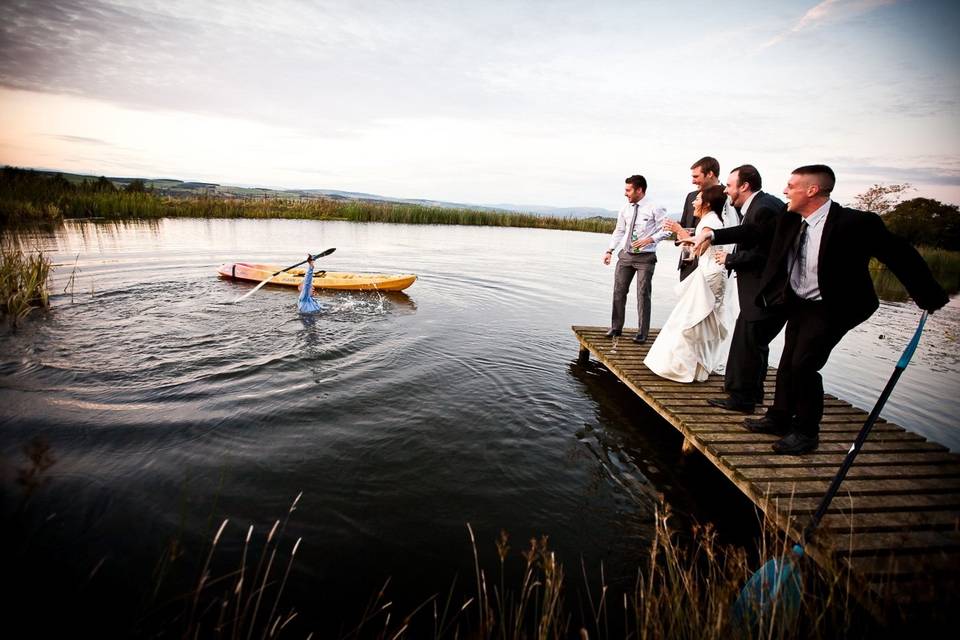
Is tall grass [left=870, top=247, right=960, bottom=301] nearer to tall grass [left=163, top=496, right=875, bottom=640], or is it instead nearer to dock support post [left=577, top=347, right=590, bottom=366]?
dock support post [left=577, top=347, right=590, bottom=366]

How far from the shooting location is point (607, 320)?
965 centimetres

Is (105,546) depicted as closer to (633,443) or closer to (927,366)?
(633,443)

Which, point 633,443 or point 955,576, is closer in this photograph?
point 955,576

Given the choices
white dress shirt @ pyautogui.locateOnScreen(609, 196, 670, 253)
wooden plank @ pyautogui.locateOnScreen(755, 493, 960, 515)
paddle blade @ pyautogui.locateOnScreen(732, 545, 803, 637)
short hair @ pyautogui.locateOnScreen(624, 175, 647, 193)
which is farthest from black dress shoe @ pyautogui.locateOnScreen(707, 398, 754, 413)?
short hair @ pyautogui.locateOnScreen(624, 175, 647, 193)

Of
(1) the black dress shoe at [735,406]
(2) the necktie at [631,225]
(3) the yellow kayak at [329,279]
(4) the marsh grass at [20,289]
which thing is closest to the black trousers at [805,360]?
(1) the black dress shoe at [735,406]

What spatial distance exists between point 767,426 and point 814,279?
1.41 metres

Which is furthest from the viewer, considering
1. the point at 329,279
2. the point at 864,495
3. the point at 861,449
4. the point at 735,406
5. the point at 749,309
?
the point at 329,279

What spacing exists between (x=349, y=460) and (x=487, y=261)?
1352cm

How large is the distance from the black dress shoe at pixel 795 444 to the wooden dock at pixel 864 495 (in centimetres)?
5

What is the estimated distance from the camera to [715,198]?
4.58 meters

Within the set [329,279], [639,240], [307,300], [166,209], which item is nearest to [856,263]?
[639,240]

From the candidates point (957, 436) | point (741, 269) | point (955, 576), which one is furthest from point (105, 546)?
point (957, 436)

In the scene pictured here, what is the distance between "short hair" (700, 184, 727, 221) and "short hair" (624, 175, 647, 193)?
4.49 ft

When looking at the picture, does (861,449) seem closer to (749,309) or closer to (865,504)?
(865,504)
